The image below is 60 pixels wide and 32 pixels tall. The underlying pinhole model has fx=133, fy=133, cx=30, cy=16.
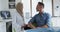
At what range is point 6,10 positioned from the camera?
5.25 meters

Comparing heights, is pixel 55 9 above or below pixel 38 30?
above

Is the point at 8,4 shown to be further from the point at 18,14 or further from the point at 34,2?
the point at 18,14

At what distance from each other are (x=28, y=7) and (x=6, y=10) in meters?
0.88

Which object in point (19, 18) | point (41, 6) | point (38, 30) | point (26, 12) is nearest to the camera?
point (38, 30)

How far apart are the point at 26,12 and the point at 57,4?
125 centimetres

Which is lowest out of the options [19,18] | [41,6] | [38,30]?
[38,30]

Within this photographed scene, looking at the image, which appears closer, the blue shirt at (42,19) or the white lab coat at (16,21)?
the white lab coat at (16,21)

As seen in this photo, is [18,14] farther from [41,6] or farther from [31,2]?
[31,2]

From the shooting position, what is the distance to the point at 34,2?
518cm

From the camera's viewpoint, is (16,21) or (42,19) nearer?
(16,21)

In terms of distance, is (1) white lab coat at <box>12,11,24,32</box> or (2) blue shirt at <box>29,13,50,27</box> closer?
(1) white lab coat at <box>12,11,24,32</box>

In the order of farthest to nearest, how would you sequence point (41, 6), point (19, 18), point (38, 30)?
1. point (41, 6)
2. point (19, 18)
3. point (38, 30)

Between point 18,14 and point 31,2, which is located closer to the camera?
point 18,14

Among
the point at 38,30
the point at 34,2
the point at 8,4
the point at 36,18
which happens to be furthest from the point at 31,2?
the point at 38,30
